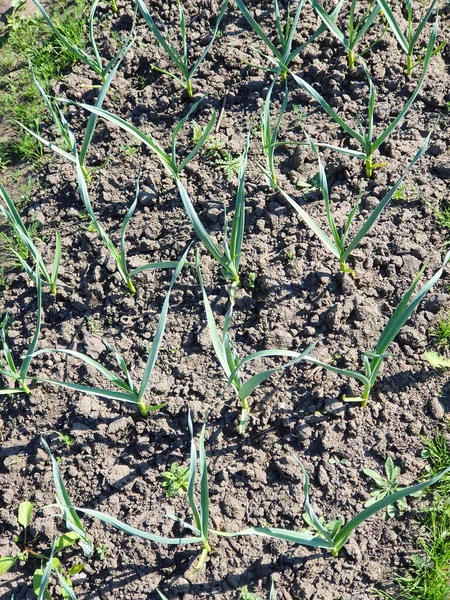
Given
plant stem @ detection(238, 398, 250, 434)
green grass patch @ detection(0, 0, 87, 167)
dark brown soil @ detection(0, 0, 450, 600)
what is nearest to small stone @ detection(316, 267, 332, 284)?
dark brown soil @ detection(0, 0, 450, 600)

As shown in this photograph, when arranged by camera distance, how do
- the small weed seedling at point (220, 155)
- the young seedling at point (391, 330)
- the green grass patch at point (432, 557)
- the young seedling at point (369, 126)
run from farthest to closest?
1. the small weed seedling at point (220, 155)
2. the young seedling at point (369, 126)
3. the green grass patch at point (432, 557)
4. the young seedling at point (391, 330)

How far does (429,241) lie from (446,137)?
1.61 feet

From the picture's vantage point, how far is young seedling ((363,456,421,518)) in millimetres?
2074

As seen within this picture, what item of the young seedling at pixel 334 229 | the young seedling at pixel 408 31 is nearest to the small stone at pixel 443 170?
the young seedling at pixel 334 229

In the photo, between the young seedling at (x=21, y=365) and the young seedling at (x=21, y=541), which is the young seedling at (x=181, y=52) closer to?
the young seedling at (x=21, y=365)

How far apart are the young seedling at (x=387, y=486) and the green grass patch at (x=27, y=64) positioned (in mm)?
1970

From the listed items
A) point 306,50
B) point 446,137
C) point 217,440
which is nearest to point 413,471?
point 217,440

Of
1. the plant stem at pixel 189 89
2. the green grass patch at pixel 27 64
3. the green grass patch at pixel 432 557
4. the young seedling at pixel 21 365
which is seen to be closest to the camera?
the green grass patch at pixel 432 557

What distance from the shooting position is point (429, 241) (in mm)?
2492

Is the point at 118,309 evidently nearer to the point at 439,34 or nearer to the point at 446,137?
the point at 446,137

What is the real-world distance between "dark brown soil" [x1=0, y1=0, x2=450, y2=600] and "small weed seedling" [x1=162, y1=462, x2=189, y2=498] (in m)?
0.04

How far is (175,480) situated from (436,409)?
90 centimetres

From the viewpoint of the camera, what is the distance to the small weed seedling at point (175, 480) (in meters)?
2.13

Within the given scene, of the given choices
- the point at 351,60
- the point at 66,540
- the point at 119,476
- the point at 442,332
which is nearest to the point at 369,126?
the point at 351,60
